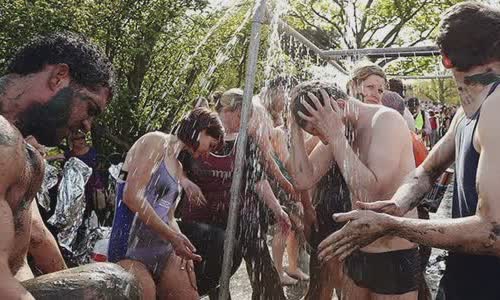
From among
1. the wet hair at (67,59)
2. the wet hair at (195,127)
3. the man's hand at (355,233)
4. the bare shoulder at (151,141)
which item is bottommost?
the man's hand at (355,233)

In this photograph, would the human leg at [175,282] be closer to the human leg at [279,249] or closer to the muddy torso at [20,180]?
the muddy torso at [20,180]

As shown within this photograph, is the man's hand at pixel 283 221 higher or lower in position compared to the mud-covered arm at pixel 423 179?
lower

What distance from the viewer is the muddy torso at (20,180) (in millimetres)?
1824

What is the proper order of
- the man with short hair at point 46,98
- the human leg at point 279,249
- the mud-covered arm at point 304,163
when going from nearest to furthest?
the man with short hair at point 46,98, the mud-covered arm at point 304,163, the human leg at point 279,249

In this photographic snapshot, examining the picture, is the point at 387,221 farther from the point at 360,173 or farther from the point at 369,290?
the point at 369,290

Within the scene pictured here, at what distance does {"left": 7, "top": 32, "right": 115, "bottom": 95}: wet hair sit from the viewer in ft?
7.45

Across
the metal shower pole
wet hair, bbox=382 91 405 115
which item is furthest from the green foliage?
the metal shower pole

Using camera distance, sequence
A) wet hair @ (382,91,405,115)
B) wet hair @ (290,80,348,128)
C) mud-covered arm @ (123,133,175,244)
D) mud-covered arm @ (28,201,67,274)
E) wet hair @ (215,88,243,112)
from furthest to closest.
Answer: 1. wet hair @ (382,91,405,115)
2. wet hair @ (215,88,243,112)
3. mud-covered arm @ (123,133,175,244)
4. wet hair @ (290,80,348,128)
5. mud-covered arm @ (28,201,67,274)

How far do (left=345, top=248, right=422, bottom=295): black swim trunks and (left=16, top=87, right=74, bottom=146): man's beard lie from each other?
1.82 metres

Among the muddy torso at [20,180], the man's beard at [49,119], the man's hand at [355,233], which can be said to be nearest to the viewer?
the muddy torso at [20,180]

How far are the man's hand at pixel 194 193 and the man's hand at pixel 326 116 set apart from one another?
1.17 metres

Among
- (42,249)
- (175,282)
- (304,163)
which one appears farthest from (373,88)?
(42,249)

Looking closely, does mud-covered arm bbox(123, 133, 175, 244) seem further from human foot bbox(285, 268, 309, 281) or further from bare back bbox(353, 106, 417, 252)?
human foot bbox(285, 268, 309, 281)

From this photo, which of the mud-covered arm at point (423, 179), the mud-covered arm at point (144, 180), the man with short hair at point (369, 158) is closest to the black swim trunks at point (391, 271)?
the man with short hair at point (369, 158)
